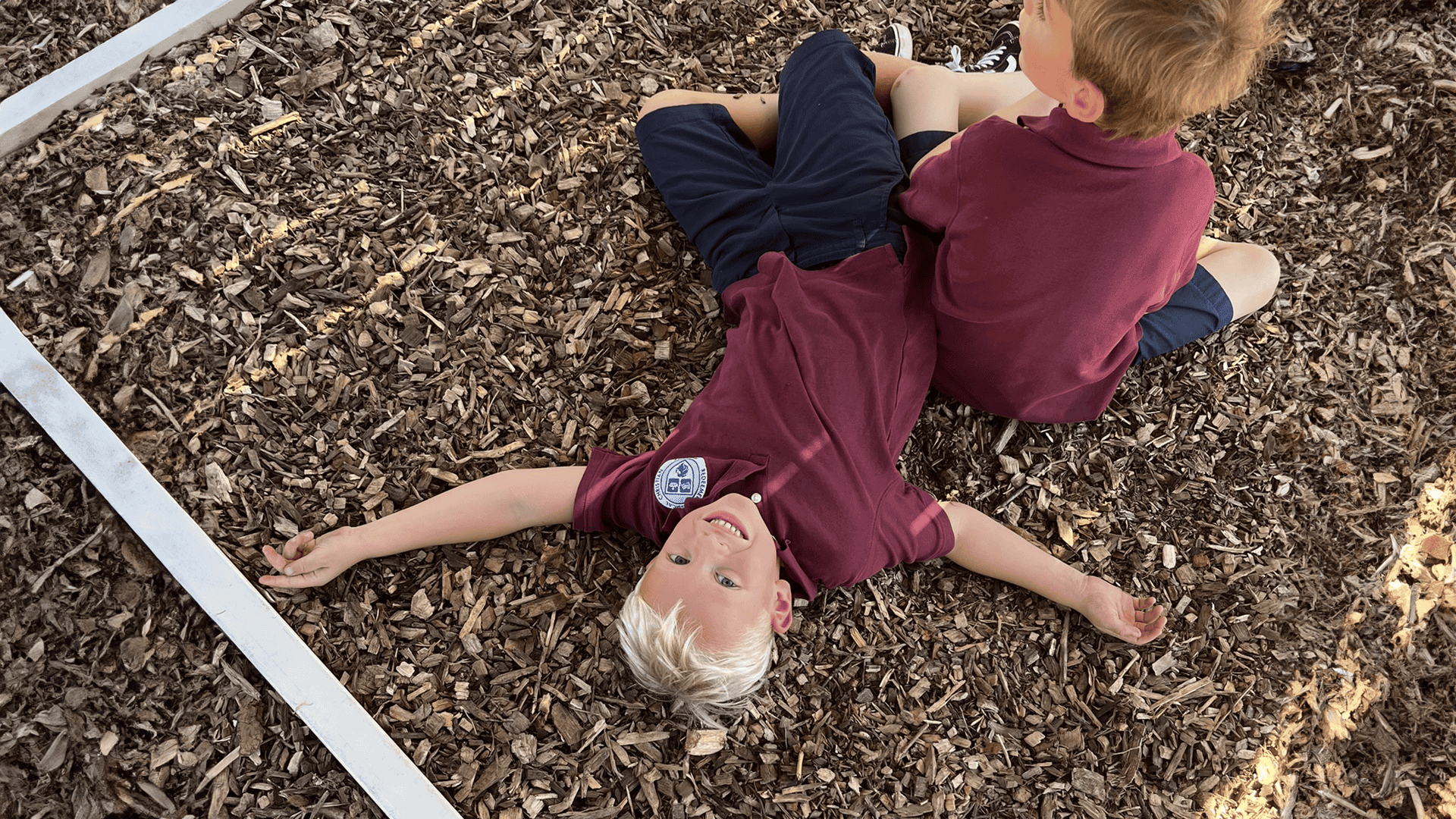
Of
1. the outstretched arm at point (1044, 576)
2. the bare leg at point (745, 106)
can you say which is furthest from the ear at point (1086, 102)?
the bare leg at point (745, 106)

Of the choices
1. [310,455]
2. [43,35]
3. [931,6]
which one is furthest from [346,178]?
[931,6]

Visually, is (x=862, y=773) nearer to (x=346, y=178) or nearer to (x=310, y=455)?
(x=310, y=455)

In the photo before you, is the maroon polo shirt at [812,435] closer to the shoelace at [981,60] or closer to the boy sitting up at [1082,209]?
the boy sitting up at [1082,209]

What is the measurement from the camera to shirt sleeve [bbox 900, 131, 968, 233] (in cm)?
193

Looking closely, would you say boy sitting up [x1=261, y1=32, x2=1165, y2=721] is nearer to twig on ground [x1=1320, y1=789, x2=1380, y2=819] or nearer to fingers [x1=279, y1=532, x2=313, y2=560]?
fingers [x1=279, y1=532, x2=313, y2=560]

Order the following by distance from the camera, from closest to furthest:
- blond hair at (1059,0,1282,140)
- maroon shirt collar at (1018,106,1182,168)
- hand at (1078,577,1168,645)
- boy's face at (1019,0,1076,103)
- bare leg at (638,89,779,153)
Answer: blond hair at (1059,0,1282,140) → boy's face at (1019,0,1076,103) → maroon shirt collar at (1018,106,1182,168) → hand at (1078,577,1168,645) → bare leg at (638,89,779,153)

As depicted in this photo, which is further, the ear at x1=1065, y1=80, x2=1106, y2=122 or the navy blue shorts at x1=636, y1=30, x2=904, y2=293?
the navy blue shorts at x1=636, y1=30, x2=904, y2=293

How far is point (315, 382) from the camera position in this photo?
2232 mm

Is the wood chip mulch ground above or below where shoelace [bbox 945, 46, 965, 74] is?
below

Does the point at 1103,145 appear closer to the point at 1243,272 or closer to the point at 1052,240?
the point at 1052,240

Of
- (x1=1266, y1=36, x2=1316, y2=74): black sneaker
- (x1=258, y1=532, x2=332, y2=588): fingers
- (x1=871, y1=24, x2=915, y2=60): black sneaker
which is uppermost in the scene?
(x1=1266, y1=36, x2=1316, y2=74): black sneaker

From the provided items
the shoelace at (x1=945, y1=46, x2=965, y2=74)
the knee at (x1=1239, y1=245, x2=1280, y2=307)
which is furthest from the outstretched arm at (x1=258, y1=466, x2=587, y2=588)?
the knee at (x1=1239, y1=245, x2=1280, y2=307)

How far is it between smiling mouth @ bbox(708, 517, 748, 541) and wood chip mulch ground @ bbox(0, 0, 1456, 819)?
399 millimetres

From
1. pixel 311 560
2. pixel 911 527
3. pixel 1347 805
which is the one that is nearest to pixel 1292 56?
pixel 911 527
